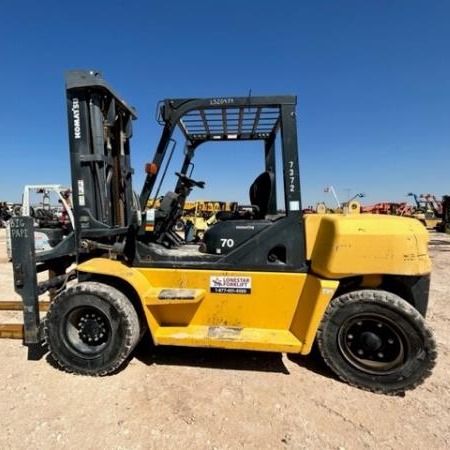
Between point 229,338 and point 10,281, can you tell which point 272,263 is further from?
point 10,281

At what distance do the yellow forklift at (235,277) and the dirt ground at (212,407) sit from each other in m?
0.27

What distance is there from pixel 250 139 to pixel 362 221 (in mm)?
1992

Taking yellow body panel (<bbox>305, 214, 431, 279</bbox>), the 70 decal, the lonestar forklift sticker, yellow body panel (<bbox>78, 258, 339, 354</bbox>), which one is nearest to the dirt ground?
yellow body panel (<bbox>78, 258, 339, 354</bbox>)

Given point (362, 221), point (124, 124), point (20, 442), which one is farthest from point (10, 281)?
point (362, 221)

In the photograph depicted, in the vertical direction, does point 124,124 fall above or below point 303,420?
above

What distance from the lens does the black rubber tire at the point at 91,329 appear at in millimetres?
3932

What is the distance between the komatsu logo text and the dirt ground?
260cm

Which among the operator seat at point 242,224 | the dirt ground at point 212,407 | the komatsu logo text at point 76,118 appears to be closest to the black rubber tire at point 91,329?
the dirt ground at point 212,407

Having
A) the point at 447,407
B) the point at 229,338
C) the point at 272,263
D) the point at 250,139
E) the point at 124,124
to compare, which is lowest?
the point at 447,407

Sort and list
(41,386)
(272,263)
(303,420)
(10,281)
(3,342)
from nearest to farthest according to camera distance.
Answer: (303,420), (41,386), (272,263), (3,342), (10,281)

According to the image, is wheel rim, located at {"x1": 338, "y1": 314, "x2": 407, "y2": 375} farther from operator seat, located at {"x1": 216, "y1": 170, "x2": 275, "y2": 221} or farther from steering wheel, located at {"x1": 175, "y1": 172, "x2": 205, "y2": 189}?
steering wheel, located at {"x1": 175, "y1": 172, "x2": 205, "y2": 189}

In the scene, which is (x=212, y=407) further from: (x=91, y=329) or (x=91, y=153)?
(x=91, y=153)

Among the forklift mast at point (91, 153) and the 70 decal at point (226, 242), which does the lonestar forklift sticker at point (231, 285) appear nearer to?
the 70 decal at point (226, 242)

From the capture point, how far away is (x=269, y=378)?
388 centimetres
